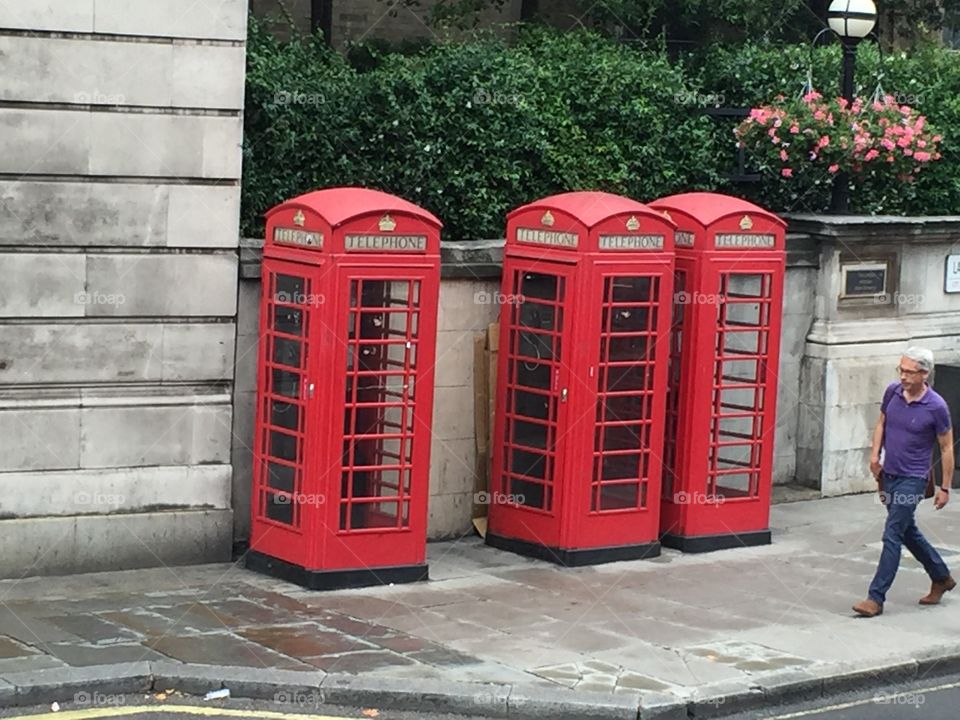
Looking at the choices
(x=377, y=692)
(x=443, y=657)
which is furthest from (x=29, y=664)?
(x=443, y=657)

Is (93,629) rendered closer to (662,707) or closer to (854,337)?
(662,707)

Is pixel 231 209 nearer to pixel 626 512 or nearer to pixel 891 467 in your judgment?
pixel 626 512

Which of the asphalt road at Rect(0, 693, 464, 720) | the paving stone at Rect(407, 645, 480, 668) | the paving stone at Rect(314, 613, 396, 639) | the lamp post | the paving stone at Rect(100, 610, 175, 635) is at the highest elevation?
the lamp post

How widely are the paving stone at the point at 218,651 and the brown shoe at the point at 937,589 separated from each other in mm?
4585

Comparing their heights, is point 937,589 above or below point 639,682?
above

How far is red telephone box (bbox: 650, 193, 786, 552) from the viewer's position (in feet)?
41.8

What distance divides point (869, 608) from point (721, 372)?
8.11 feet

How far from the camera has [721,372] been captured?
13.0m

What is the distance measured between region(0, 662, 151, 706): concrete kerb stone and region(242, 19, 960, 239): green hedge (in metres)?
4.34

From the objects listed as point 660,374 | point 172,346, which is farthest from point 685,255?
point 172,346

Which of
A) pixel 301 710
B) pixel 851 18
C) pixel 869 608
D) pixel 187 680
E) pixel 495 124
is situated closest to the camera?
pixel 301 710

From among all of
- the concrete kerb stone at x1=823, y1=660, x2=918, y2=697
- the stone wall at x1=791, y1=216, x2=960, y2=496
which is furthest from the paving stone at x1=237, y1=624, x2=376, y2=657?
the stone wall at x1=791, y1=216, x2=960, y2=496

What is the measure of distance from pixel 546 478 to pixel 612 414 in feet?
2.21

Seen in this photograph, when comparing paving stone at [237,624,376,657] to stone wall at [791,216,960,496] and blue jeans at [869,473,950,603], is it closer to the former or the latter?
blue jeans at [869,473,950,603]
